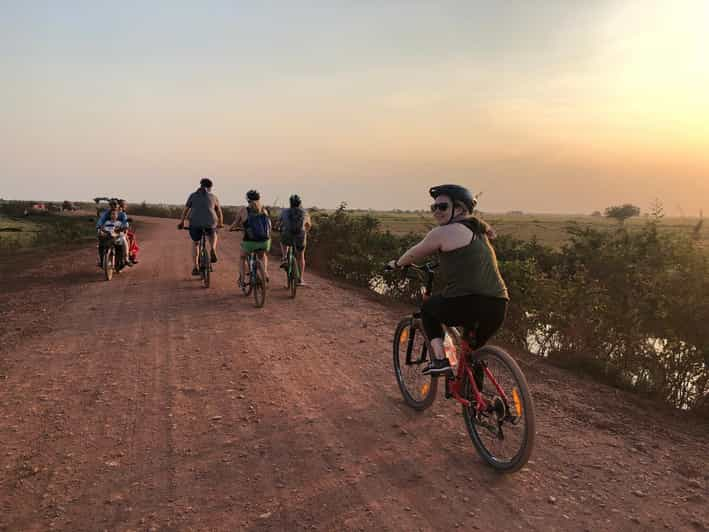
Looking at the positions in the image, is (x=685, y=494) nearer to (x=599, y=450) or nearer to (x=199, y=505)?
(x=599, y=450)

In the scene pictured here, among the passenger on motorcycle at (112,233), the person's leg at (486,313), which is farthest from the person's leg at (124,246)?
the person's leg at (486,313)

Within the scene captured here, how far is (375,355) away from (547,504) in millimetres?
3851

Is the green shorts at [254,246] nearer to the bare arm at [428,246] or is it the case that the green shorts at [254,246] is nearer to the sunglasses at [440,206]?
the bare arm at [428,246]

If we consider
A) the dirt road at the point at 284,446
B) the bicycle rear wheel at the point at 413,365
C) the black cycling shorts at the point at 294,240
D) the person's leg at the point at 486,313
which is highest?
the black cycling shorts at the point at 294,240

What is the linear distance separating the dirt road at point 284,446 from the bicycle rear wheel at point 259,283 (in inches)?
75.8

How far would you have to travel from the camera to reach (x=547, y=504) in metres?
3.52

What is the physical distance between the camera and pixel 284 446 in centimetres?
428

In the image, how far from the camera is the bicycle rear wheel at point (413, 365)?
5.06 m

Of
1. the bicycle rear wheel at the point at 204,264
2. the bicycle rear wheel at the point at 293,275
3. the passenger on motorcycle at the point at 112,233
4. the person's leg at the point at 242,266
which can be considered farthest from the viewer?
the passenger on motorcycle at the point at 112,233

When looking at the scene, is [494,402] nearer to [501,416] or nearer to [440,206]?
[501,416]

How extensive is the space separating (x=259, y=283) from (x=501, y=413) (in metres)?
6.80

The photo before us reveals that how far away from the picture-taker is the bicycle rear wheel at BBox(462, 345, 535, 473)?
3.63m

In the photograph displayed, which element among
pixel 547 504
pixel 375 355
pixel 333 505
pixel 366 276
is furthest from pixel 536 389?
pixel 366 276

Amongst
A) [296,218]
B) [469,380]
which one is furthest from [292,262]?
[469,380]
